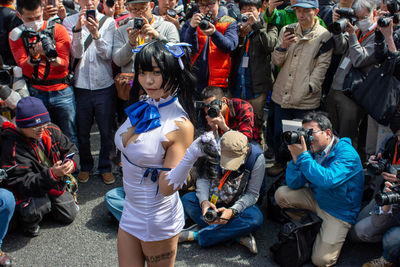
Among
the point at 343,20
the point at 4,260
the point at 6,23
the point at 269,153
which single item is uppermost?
the point at 343,20

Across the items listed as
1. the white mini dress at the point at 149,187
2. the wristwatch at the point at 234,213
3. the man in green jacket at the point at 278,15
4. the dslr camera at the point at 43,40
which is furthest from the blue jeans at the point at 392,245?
the dslr camera at the point at 43,40

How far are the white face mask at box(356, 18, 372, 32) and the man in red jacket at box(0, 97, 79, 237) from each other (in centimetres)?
326

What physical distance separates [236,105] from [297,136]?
1.03 meters

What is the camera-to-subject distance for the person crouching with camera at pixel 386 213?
3098 millimetres

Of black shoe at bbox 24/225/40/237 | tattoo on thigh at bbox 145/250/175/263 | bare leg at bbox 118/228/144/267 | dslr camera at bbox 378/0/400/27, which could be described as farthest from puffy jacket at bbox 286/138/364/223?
black shoe at bbox 24/225/40/237

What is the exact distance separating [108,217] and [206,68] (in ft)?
6.57

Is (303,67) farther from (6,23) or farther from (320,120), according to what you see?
(6,23)

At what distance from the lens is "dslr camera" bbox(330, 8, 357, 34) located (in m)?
4.07

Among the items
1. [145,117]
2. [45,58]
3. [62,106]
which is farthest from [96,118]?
[145,117]

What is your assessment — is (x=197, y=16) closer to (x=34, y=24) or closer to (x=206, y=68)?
(x=206, y=68)

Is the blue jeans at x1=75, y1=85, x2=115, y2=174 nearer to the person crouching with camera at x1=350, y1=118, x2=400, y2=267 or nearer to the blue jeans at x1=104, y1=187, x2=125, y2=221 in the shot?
the blue jeans at x1=104, y1=187, x2=125, y2=221

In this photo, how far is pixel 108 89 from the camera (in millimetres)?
4637

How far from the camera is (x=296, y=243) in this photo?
11.2 feet

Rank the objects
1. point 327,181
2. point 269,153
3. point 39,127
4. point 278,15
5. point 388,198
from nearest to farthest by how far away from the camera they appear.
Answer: point 388,198
point 327,181
point 39,127
point 278,15
point 269,153
